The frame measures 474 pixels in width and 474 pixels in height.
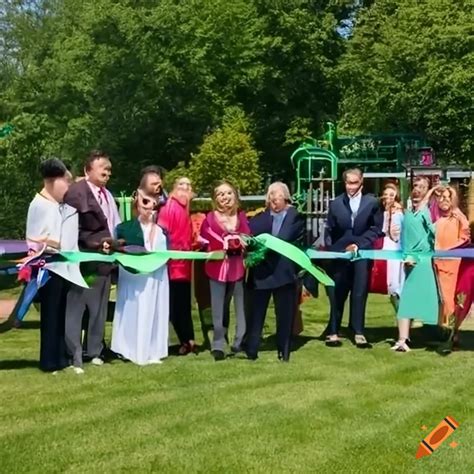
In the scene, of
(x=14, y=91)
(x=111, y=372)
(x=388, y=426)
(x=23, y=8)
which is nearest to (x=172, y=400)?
(x=111, y=372)

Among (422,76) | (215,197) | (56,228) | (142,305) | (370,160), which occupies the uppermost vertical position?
(422,76)

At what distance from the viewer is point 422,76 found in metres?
32.2

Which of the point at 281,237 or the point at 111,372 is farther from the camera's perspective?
the point at 281,237

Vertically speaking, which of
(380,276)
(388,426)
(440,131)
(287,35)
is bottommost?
(388,426)

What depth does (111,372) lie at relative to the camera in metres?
7.30

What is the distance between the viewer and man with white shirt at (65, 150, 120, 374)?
24.3 feet

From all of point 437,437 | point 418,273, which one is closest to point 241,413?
point 437,437

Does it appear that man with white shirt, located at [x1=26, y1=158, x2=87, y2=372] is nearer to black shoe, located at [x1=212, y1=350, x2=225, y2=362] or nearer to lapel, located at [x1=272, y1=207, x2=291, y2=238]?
black shoe, located at [x1=212, y1=350, x2=225, y2=362]

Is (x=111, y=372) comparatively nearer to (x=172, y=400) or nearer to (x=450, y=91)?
(x=172, y=400)

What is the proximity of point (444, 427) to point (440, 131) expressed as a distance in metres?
30.0

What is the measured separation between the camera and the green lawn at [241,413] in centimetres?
509

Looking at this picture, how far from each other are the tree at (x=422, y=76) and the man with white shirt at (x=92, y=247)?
2533 centimetres

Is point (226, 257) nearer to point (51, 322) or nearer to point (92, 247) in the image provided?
point (92, 247)

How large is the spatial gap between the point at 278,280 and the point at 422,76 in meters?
26.0
